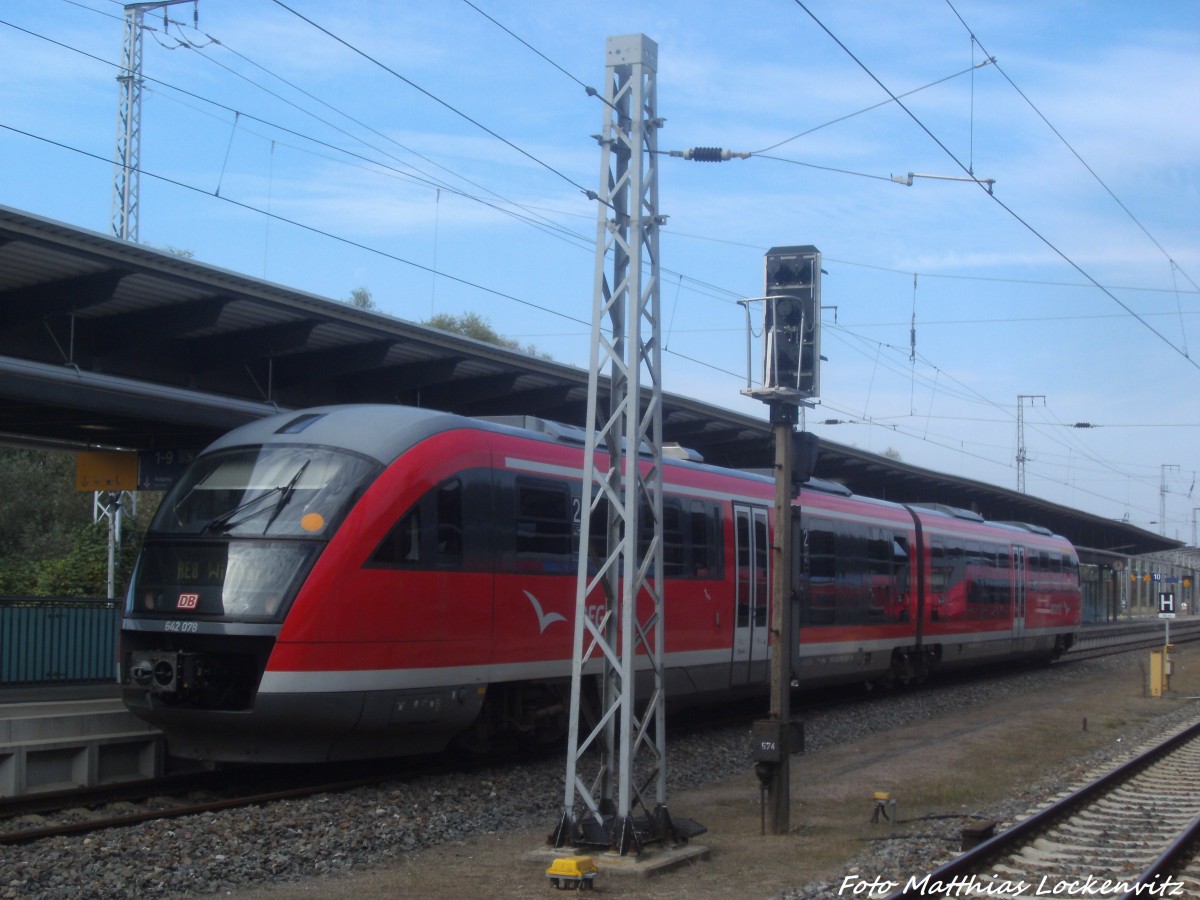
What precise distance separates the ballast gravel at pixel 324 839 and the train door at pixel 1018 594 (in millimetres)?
15346

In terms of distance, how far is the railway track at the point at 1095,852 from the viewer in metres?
8.41

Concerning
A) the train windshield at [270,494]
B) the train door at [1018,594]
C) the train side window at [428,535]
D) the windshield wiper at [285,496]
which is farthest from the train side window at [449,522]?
the train door at [1018,594]

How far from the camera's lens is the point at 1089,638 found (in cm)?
4819

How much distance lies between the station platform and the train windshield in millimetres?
1819

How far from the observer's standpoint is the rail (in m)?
14.6

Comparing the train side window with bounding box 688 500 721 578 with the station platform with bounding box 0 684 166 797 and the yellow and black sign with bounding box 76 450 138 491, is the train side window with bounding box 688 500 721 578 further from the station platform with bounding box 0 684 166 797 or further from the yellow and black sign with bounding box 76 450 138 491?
the yellow and black sign with bounding box 76 450 138 491

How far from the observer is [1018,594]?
29.5m

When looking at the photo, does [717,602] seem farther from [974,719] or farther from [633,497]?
[633,497]

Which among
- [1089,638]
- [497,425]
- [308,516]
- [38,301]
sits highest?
[38,301]

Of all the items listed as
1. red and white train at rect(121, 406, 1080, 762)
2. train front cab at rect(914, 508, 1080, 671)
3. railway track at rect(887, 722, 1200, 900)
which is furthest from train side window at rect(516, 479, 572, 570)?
train front cab at rect(914, 508, 1080, 671)

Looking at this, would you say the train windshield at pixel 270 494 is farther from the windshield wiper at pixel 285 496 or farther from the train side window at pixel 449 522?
the train side window at pixel 449 522

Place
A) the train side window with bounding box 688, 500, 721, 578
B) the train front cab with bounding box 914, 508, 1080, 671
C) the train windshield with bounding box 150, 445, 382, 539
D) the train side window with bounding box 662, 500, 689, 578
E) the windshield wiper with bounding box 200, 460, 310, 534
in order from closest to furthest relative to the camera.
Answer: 1. the train windshield with bounding box 150, 445, 382, 539
2. the windshield wiper with bounding box 200, 460, 310, 534
3. the train side window with bounding box 662, 500, 689, 578
4. the train side window with bounding box 688, 500, 721, 578
5. the train front cab with bounding box 914, 508, 1080, 671

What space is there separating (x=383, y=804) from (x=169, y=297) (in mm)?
6563

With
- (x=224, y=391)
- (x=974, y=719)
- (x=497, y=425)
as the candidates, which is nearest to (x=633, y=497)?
(x=497, y=425)
